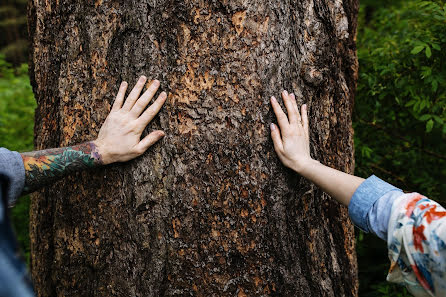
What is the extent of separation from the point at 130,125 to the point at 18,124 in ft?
11.6

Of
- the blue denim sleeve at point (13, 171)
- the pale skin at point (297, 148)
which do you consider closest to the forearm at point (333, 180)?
the pale skin at point (297, 148)

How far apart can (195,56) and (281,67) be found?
18.3 inches

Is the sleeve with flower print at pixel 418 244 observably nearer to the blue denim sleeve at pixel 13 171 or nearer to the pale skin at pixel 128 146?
the pale skin at pixel 128 146

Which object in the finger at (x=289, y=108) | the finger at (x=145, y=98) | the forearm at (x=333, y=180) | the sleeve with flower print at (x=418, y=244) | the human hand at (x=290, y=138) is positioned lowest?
the sleeve with flower print at (x=418, y=244)

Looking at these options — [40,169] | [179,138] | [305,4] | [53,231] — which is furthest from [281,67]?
[53,231]

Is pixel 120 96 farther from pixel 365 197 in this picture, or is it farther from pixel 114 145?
pixel 365 197

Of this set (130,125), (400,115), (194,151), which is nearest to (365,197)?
(194,151)

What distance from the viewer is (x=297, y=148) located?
6.09ft

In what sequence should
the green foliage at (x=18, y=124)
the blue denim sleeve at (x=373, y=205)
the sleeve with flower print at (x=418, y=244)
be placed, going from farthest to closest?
the green foliage at (x=18, y=124) → the blue denim sleeve at (x=373, y=205) → the sleeve with flower print at (x=418, y=244)

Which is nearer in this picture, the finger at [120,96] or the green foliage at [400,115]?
the finger at [120,96]

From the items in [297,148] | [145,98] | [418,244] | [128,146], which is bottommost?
[418,244]

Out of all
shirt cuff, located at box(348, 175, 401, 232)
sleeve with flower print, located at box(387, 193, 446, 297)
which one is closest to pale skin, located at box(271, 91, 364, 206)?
shirt cuff, located at box(348, 175, 401, 232)

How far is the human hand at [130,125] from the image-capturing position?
1823mm

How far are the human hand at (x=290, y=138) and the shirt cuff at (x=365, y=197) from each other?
1.04 ft
